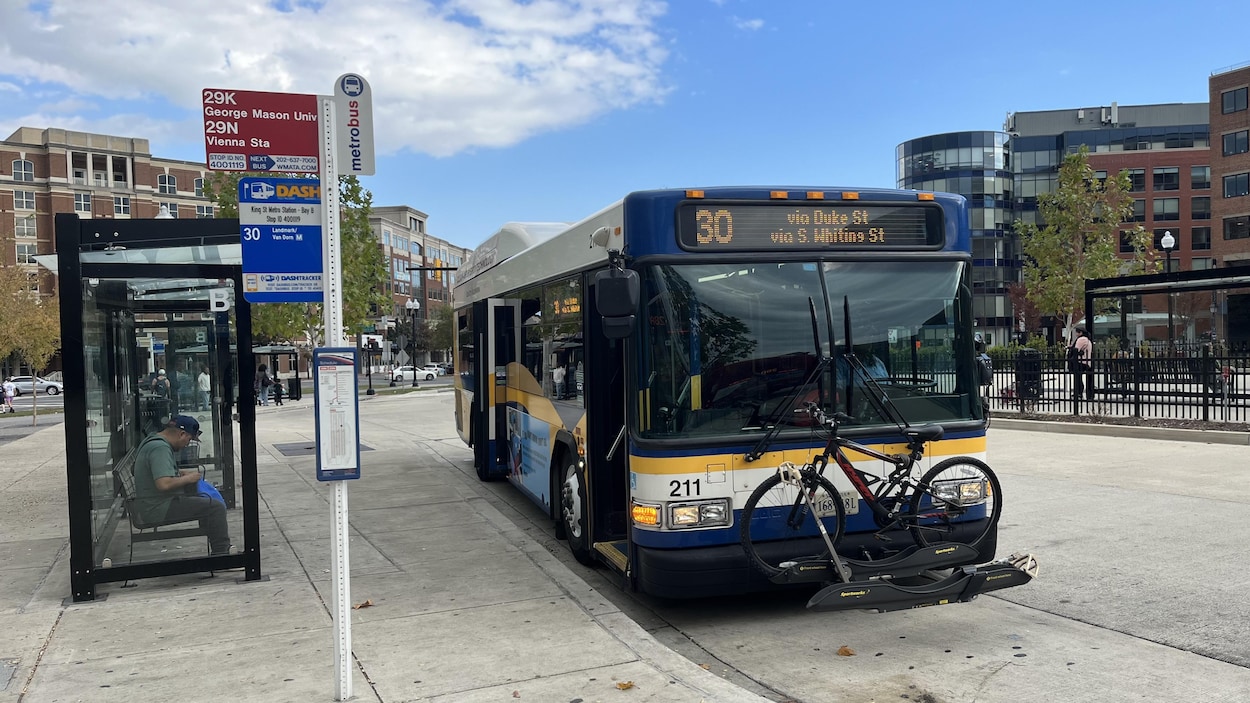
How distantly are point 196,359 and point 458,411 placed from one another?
6.60 metres

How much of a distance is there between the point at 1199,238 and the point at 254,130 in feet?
298

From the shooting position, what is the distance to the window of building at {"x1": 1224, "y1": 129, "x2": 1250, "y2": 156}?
2333 inches

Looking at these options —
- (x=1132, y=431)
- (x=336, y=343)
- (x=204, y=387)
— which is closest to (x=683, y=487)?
(x=336, y=343)

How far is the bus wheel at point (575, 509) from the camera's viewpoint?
7066 millimetres

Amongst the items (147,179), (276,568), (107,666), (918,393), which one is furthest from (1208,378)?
(147,179)

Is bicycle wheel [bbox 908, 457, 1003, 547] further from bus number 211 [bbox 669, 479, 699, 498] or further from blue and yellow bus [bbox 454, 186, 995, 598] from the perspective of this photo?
bus number 211 [bbox 669, 479, 699, 498]

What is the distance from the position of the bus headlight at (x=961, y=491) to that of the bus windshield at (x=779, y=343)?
43 centimetres

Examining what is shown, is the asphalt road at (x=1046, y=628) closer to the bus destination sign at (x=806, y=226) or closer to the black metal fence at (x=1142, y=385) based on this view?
the bus destination sign at (x=806, y=226)

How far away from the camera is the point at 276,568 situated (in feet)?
24.1

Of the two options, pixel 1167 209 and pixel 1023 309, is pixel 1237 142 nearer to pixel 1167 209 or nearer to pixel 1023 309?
pixel 1023 309

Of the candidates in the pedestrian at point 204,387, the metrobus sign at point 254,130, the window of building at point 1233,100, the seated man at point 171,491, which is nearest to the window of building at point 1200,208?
the window of building at point 1233,100

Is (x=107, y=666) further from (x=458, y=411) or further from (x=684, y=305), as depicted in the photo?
(x=458, y=411)

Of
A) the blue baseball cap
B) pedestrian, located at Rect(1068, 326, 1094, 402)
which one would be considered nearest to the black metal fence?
pedestrian, located at Rect(1068, 326, 1094, 402)

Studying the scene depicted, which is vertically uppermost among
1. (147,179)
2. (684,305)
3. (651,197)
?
(147,179)
